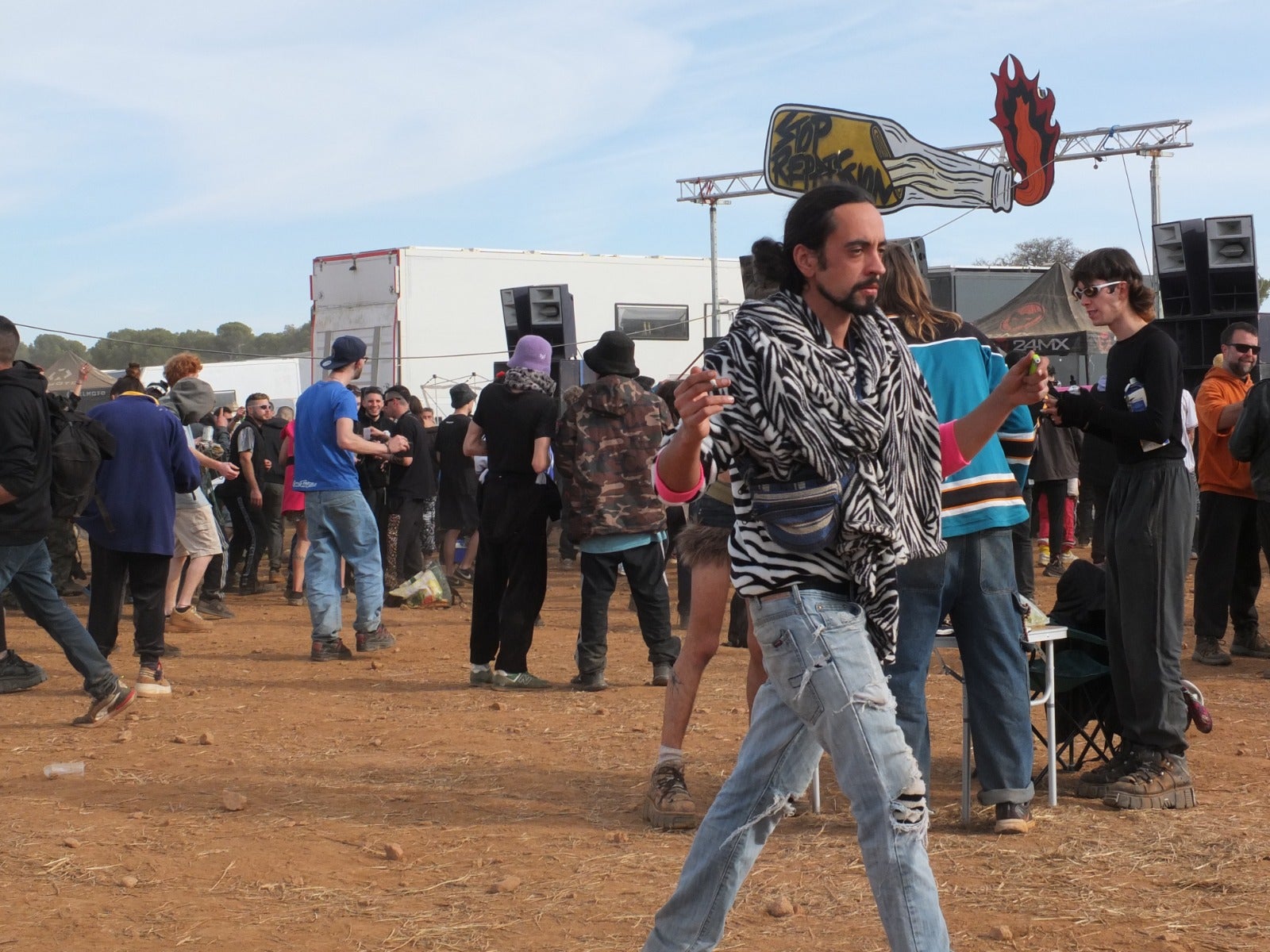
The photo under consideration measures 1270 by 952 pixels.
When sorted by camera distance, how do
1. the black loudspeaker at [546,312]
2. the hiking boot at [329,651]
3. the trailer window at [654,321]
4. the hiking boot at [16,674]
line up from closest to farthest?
1. the hiking boot at [16,674]
2. the hiking boot at [329,651]
3. the black loudspeaker at [546,312]
4. the trailer window at [654,321]

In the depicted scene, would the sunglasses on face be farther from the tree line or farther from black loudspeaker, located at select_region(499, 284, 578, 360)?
the tree line

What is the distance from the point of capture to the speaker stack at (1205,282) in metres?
13.4

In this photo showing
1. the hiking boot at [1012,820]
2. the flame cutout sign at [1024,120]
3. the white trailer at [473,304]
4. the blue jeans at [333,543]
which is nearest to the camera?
the hiking boot at [1012,820]

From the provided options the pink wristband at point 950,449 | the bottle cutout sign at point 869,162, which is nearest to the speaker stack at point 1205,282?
the bottle cutout sign at point 869,162

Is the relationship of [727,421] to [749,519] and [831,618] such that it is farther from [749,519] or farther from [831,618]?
[831,618]

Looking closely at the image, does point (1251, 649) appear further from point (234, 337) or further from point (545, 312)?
point (234, 337)

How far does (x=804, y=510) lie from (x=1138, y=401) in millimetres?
2802

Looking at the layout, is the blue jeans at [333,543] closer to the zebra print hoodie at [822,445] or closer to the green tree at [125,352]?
the zebra print hoodie at [822,445]

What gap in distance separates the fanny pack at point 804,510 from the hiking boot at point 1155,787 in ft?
9.47

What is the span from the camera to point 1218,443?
9383 mm

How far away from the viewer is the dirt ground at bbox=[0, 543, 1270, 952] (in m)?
4.18

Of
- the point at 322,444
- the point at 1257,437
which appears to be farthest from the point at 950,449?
the point at 322,444

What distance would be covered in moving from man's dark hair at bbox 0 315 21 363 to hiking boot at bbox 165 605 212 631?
4.59m

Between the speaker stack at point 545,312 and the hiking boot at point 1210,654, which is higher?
the speaker stack at point 545,312
